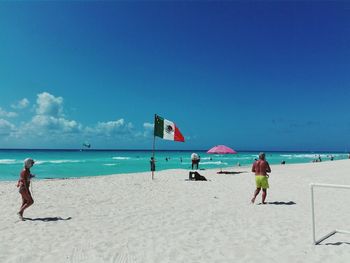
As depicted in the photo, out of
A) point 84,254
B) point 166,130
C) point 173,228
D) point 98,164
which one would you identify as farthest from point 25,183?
point 98,164

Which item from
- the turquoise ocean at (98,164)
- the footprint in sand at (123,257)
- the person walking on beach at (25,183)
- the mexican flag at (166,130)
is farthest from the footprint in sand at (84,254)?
the turquoise ocean at (98,164)

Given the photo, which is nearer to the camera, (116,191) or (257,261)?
(257,261)

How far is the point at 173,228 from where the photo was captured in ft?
25.2

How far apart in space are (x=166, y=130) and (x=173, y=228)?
11237 millimetres

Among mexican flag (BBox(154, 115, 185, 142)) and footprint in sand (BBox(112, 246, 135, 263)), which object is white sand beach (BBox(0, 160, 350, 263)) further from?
mexican flag (BBox(154, 115, 185, 142))

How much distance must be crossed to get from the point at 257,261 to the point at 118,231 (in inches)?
133

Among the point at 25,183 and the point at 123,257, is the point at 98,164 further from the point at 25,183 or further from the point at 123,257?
the point at 123,257

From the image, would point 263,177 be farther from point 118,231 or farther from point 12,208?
point 12,208

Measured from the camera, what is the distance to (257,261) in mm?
5453

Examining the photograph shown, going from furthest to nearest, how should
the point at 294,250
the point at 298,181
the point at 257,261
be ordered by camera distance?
the point at 298,181
the point at 294,250
the point at 257,261

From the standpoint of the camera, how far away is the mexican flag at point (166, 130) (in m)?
18.4

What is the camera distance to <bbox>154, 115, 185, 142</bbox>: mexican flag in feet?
60.4

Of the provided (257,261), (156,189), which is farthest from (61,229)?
(156,189)

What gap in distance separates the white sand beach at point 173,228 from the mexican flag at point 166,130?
6090 mm
